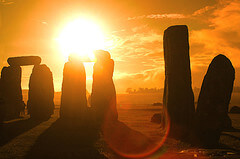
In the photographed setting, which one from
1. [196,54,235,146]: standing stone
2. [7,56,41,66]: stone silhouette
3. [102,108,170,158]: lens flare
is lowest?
[102,108,170,158]: lens flare

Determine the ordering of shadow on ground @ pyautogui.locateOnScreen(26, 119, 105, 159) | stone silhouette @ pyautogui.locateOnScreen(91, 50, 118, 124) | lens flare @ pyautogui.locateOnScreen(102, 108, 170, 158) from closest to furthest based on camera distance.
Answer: shadow on ground @ pyautogui.locateOnScreen(26, 119, 105, 159) < lens flare @ pyautogui.locateOnScreen(102, 108, 170, 158) < stone silhouette @ pyautogui.locateOnScreen(91, 50, 118, 124)

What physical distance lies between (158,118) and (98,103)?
15.8 ft

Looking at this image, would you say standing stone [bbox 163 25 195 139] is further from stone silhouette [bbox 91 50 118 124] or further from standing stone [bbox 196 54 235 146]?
stone silhouette [bbox 91 50 118 124]

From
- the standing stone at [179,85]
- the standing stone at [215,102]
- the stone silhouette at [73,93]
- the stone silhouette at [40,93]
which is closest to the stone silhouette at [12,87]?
the stone silhouette at [40,93]

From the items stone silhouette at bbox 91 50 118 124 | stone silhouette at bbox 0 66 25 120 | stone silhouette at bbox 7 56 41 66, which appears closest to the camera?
stone silhouette at bbox 91 50 118 124

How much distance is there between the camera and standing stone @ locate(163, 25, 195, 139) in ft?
39.7

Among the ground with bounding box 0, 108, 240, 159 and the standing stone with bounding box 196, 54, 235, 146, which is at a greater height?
the standing stone with bounding box 196, 54, 235, 146

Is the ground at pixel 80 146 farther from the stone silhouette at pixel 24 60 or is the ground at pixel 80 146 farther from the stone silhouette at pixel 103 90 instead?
the stone silhouette at pixel 24 60

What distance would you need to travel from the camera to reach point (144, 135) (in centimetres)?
1219

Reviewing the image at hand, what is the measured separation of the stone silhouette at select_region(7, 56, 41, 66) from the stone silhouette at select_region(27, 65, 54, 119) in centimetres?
78

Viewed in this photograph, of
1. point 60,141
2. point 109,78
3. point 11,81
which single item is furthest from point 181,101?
point 11,81

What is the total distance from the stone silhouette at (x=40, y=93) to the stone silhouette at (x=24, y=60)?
2.57 feet

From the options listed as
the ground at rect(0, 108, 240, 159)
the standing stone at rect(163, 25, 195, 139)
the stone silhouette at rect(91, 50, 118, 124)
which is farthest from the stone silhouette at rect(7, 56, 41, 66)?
the standing stone at rect(163, 25, 195, 139)

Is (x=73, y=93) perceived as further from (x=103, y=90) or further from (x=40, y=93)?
(x=40, y=93)
